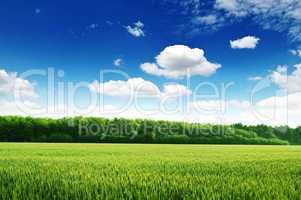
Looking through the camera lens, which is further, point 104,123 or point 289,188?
point 104,123

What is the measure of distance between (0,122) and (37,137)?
9852 mm

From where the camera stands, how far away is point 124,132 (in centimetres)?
8475

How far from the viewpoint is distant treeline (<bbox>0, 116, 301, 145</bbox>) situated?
7850cm

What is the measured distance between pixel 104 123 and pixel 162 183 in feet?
306

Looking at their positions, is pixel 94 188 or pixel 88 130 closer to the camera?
pixel 94 188

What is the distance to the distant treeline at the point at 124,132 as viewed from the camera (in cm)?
7850

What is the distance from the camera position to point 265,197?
369 cm

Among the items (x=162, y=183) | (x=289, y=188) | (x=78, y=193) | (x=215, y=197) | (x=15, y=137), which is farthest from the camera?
(x=15, y=137)

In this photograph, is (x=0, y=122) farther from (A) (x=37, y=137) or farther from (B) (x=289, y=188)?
(B) (x=289, y=188)

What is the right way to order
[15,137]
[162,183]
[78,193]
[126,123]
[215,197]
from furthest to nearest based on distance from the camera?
1. [126,123]
2. [15,137]
3. [162,183]
4. [78,193]
5. [215,197]

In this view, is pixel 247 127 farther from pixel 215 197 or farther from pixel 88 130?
pixel 215 197

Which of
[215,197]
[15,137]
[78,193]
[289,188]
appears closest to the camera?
[215,197]

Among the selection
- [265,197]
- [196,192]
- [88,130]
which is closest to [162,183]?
[196,192]

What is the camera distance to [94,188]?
4352 millimetres
